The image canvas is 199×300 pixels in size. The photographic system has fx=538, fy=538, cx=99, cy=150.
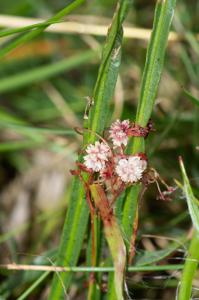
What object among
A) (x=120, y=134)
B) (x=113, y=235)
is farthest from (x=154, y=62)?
→ (x=113, y=235)

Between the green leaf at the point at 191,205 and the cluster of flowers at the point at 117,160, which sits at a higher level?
the cluster of flowers at the point at 117,160

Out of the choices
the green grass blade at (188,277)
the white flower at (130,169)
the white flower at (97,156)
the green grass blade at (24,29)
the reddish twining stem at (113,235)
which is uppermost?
the green grass blade at (24,29)

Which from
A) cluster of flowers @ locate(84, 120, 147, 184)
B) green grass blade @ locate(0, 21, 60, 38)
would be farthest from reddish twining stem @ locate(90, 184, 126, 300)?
green grass blade @ locate(0, 21, 60, 38)

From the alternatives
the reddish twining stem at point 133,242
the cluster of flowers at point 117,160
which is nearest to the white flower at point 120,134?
the cluster of flowers at point 117,160

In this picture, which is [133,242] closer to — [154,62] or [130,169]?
[130,169]

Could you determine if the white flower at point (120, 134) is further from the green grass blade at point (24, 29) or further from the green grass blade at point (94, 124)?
the green grass blade at point (24, 29)

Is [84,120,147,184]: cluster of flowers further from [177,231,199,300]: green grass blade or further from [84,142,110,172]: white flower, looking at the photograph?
[177,231,199,300]: green grass blade

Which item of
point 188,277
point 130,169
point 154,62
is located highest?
point 154,62
